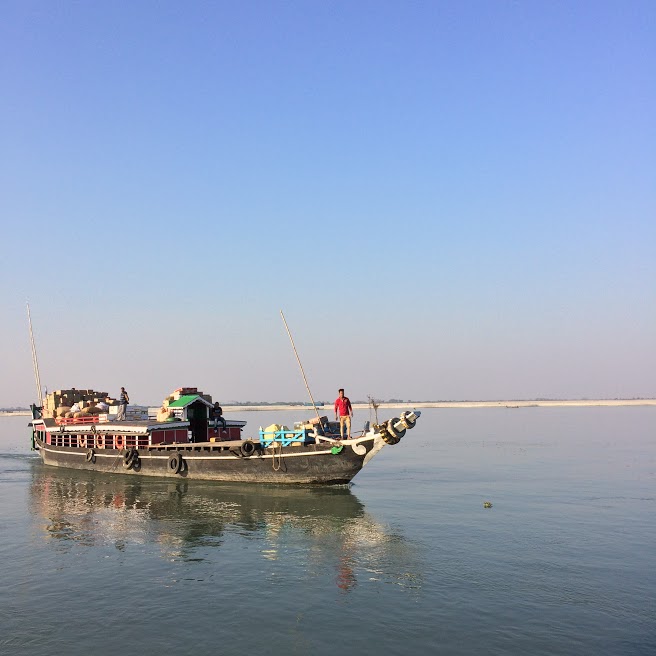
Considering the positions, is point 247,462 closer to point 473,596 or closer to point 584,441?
point 473,596

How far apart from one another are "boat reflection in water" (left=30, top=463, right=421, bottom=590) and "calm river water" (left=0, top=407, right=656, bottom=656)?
0.11m

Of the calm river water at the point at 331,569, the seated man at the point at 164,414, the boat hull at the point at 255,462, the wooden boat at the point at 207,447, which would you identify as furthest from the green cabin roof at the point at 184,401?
the calm river water at the point at 331,569

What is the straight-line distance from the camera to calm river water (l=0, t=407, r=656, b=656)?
1241 centimetres

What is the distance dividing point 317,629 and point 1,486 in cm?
3128

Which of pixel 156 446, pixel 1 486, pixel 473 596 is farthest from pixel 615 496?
pixel 1 486

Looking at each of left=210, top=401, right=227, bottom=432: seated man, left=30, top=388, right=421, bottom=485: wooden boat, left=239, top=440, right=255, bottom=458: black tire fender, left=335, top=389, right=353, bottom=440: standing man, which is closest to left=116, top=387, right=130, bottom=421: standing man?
left=30, top=388, right=421, bottom=485: wooden boat

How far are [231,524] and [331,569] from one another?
24.5ft

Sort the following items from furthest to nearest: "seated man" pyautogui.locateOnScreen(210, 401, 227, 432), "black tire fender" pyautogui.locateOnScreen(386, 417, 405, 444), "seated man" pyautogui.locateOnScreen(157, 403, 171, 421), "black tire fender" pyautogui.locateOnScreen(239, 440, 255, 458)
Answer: "seated man" pyautogui.locateOnScreen(210, 401, 227, 432) < "seated man" pyautogui.locateOnScreen(157, 403, 171, 421) < "black tire fender" pyautogui.locateOnScreen(239, 440, 255, 458) < "black tire fender" pyautogui.locateOnScreen(386, 417, 405, 444)

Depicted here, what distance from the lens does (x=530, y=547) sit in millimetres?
19375

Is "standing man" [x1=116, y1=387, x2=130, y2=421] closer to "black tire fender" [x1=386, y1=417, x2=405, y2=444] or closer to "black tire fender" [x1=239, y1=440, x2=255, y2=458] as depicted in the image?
"black tire fender" [x1=239, y1=440, x2=255, y2=458]

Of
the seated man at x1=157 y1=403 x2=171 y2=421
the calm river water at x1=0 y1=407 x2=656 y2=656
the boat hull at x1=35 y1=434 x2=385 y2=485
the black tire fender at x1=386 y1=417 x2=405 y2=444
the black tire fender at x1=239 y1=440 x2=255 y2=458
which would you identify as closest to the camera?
the calm river water at x1=0 y1=407 x2=656 y2=656

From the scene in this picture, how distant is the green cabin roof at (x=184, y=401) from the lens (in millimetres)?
37406

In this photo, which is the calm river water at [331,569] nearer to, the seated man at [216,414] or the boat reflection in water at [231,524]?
the boat reflection in water at [231,524]

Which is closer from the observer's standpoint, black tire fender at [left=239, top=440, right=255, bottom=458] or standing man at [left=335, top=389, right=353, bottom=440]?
standing man at [left=335, top=389, right=353, bottom=440]
